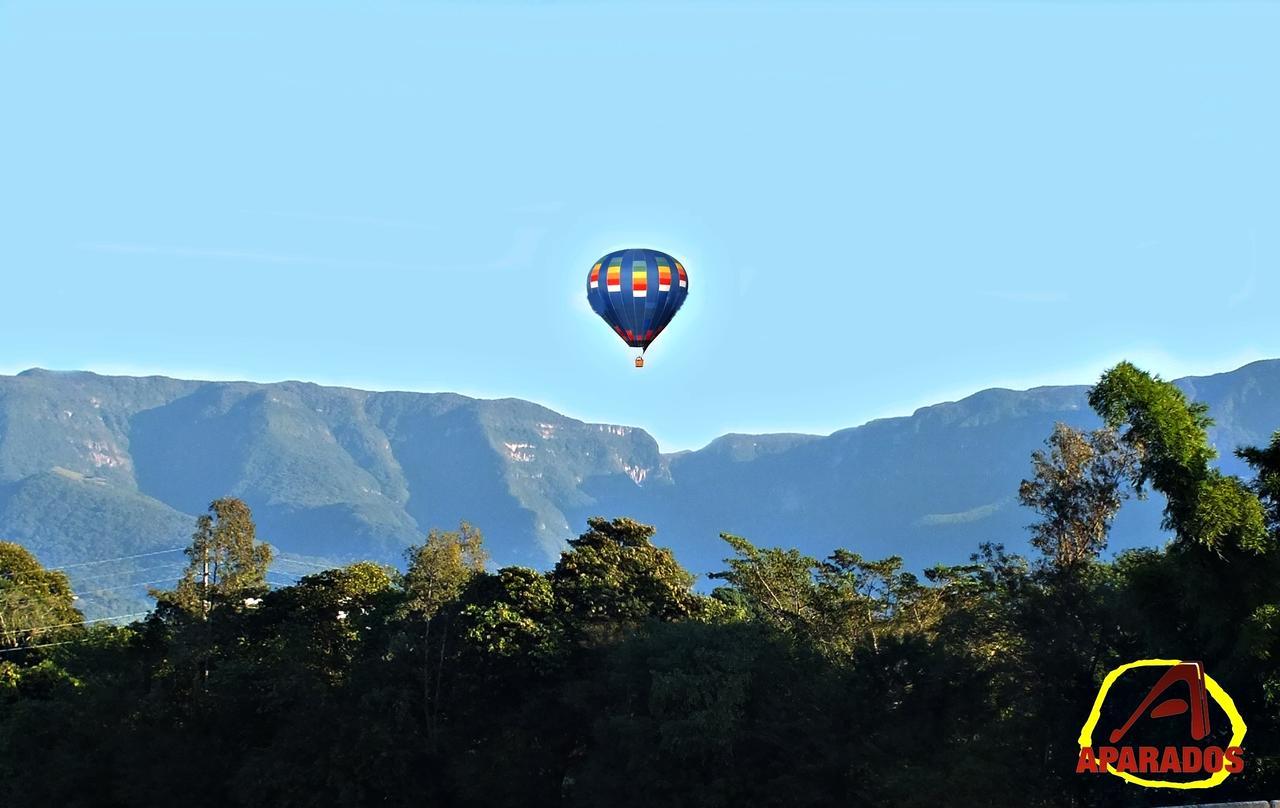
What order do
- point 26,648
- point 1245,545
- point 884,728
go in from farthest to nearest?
point 26,648 < point 884,728 < point 1245,545

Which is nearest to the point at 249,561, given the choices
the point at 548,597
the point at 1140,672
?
the point at 548,597

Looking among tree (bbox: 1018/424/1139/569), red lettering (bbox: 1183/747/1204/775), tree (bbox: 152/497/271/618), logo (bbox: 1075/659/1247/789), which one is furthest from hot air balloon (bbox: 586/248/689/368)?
red lettering (bbox: 1183/747/1204/775)

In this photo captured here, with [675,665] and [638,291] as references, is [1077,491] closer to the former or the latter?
[675,665]

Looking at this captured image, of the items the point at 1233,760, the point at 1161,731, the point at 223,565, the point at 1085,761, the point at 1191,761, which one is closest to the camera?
the point at 1233,760

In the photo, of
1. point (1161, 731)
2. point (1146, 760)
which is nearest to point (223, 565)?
point (1161, 731)

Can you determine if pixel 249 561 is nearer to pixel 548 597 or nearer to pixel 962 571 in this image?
pixel 548 597

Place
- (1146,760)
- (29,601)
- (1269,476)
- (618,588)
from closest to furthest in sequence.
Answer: (1146,760) < (1269,476) < (618,588) < (29,601)
